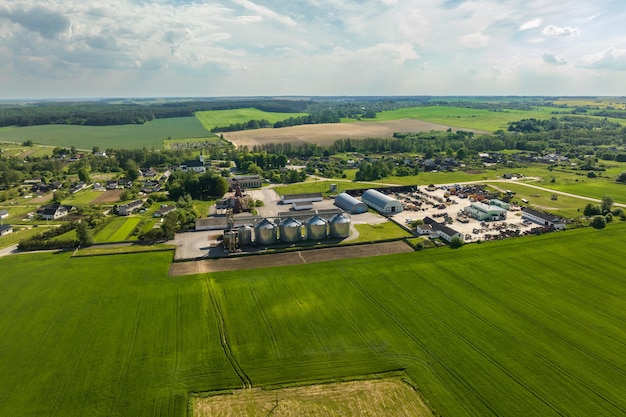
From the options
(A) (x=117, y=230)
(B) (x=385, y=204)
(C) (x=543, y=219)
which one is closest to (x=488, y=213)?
(C) (x=543, y=219)

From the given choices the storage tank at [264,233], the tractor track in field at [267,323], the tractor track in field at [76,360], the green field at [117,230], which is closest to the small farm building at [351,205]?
the storage tank at [264,233]

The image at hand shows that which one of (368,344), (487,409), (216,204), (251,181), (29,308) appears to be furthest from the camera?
(251,181)

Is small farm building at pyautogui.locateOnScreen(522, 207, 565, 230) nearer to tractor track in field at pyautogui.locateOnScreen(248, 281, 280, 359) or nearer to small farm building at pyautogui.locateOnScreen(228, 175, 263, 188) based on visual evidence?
tractor track in field at pyautogui.locateOnScreen(248, 281, 280, 359)

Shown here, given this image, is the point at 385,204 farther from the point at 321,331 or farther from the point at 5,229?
the point at 5,229

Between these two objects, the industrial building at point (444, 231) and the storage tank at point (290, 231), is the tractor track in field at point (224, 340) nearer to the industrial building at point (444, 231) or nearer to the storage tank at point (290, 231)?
the storage tank at point (290, 231)

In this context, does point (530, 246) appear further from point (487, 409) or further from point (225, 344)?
point (225, 344)

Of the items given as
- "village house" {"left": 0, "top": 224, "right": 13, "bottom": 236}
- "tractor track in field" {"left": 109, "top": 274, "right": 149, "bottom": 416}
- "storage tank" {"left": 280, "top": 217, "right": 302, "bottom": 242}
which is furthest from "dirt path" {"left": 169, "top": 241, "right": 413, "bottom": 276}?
"village house" {"left": 0, "top": 224, "right": 13, "bottom": 236}

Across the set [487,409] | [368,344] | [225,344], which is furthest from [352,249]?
[487,409]

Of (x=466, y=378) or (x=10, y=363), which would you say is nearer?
(x=466, y=378)
